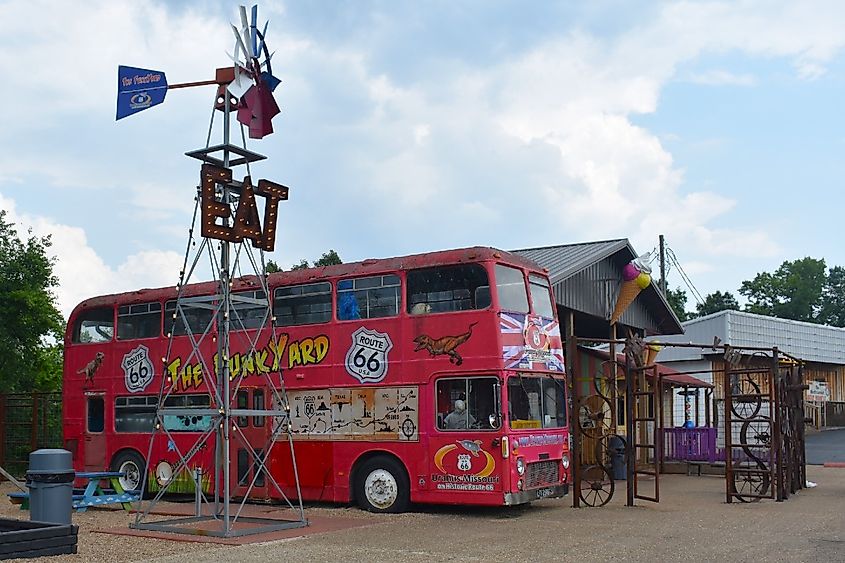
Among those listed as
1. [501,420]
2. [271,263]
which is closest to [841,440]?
[271,263]

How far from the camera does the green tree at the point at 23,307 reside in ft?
81.0

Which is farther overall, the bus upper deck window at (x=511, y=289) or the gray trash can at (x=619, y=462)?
the gray trash can at (x=619, y=462)

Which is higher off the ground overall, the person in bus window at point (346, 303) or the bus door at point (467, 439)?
the person in bus window at point (346, 303)

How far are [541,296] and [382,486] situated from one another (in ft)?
13.0

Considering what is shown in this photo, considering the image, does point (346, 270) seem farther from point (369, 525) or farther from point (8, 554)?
point (8, 554)

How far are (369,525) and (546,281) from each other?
5.09 m

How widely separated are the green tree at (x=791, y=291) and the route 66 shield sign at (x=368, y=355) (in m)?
65.4

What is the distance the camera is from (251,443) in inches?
701

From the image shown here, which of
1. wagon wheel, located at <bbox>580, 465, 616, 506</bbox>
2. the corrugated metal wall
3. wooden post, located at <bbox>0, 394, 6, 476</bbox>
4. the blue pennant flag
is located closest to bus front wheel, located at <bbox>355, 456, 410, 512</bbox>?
wagon wheel, located at <bbox>580, 465, 616, 506</bbox>

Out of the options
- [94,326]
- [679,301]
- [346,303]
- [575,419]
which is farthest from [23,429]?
[679,301]

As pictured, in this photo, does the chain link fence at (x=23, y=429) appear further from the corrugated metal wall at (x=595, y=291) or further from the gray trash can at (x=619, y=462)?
the gray trash can at (x=619, y=462)

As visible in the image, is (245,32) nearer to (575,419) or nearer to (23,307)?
(575,419)

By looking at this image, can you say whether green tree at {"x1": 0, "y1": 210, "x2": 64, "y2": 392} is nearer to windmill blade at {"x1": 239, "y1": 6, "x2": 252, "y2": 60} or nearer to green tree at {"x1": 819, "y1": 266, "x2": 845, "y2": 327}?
windmill blade at {"x1": 239, "y1": 6, "x2": 252, "y2": 60}

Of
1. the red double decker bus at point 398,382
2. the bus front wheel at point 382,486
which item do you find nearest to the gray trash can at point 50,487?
the red double decker bus at point 398,382
